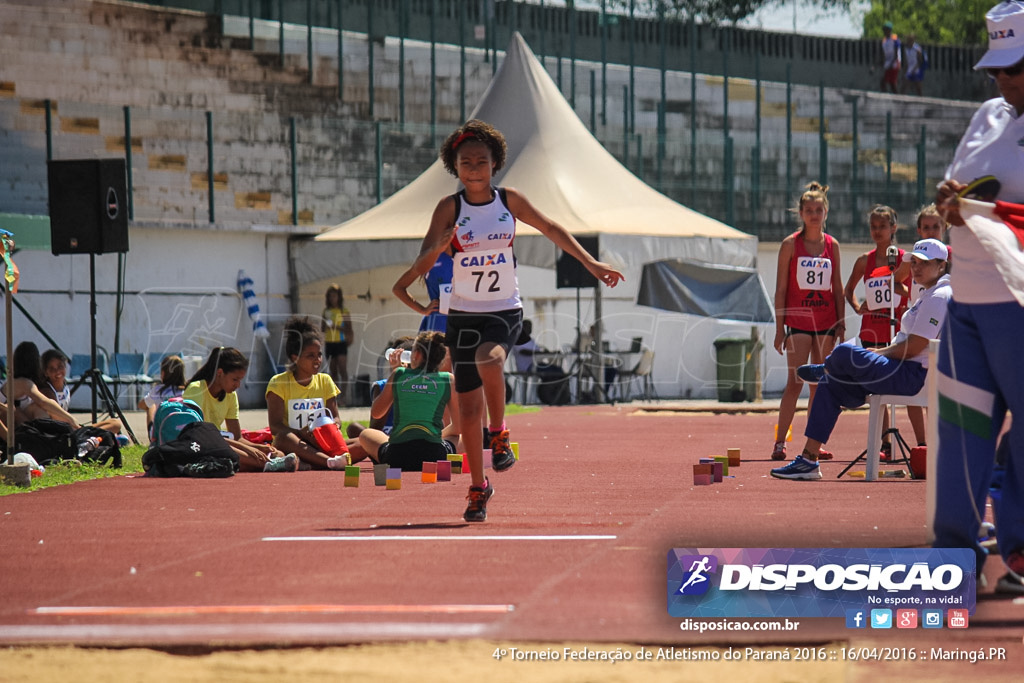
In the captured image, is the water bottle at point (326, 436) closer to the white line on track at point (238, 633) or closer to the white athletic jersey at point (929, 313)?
the white athletic jersey at point (929, 313)

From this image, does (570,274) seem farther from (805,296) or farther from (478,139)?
(478,139)

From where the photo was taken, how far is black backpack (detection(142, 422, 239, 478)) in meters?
10.5

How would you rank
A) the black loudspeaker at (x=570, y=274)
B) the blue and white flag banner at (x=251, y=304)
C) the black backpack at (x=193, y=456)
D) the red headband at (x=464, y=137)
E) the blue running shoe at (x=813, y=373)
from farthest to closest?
the blue and white flag banner at (x=251, y=304)
the black loudspeaker at (x=570, y=274)
the black backpack at (x=193, y=456)
the blue running shoe at (x=813, y=373)
the red headband at (x=464, y=137)

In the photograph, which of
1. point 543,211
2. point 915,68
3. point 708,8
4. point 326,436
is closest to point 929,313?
point 326,436

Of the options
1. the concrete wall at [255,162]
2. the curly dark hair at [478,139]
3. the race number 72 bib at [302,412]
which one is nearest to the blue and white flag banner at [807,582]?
the curly dark hair at [478,139]

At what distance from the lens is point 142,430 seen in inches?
637

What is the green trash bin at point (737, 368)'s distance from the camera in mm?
23672

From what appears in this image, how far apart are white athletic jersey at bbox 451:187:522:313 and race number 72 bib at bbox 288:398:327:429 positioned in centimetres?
443

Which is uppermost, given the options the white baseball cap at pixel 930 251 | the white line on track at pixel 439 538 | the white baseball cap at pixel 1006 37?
the white baseball cap at pixel 1006 37

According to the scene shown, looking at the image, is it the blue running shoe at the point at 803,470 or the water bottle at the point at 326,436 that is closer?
the blue running shoe at the point at 803,470

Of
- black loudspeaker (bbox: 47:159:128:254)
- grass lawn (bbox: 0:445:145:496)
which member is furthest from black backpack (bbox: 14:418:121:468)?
black loudspeaker (bbox: 47:159:128:254)

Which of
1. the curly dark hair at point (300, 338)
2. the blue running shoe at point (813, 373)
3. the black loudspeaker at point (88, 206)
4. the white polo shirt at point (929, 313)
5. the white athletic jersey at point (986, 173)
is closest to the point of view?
the white athletic jersey at point (986, 173)

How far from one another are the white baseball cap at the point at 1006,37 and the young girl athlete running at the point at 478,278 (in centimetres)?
271

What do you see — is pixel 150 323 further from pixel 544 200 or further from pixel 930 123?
pixel 930 123
